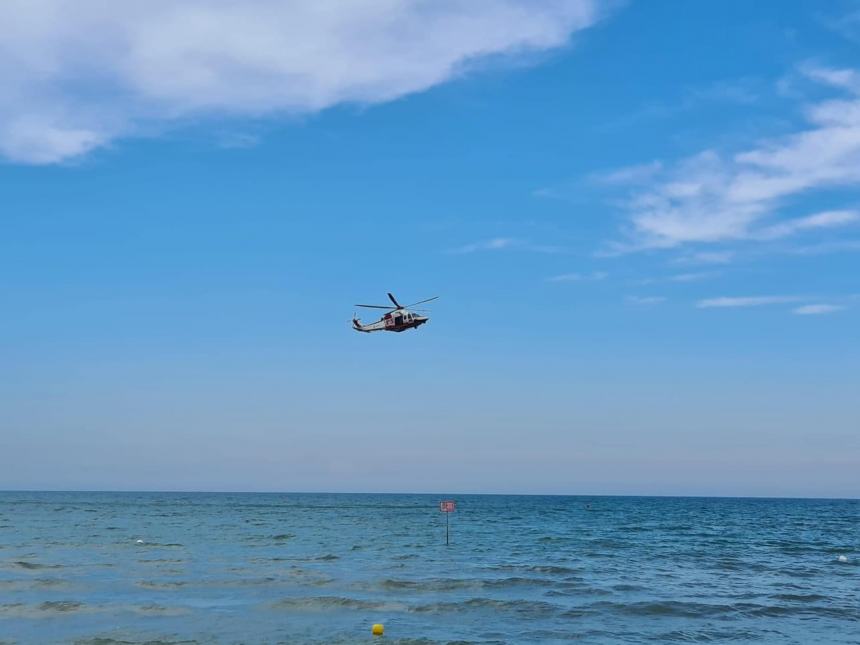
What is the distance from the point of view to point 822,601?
2998 cm

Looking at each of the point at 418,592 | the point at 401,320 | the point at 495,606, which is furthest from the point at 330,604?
the point at 401,320

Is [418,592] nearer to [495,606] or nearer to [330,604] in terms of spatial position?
[495,606]

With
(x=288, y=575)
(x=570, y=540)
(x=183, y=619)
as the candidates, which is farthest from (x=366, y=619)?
(x=570, y=540)

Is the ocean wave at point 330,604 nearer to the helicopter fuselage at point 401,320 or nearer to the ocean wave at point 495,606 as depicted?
the ocean wave at point 495,606

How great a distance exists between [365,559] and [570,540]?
2182cm

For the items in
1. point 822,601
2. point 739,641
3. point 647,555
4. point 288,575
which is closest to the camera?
point 739,641

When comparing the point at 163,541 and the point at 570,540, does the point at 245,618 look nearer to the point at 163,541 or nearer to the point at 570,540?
the point at 163,541

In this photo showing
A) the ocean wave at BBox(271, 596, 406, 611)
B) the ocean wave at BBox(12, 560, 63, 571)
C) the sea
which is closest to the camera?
the sea

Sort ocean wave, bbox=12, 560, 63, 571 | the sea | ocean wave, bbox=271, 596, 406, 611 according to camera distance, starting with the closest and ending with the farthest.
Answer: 1. the sea
2. ocean wave, bbox=271, 596, 406, 611
3. ocean wave, bbox=12, 560, 63, 571

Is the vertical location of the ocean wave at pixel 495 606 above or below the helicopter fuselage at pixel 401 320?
below

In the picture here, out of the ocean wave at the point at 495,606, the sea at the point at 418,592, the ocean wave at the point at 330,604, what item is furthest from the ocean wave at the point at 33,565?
the ocean wave at the point at 495,606

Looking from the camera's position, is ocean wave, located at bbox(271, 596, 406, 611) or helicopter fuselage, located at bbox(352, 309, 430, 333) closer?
ocean wave, located at bbox(271, 596, 406, 611)

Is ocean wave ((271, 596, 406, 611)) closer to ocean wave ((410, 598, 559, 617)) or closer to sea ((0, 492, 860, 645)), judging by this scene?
sea ((0, 492, 860, 645))

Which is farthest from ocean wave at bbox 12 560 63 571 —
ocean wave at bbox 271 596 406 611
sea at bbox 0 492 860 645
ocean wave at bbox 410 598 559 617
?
ocean wave at bbox 410 598 559 617
